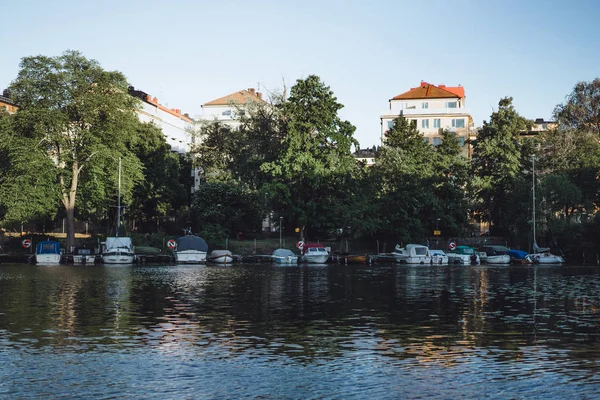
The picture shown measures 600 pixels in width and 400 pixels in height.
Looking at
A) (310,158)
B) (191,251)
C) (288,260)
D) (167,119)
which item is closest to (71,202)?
(191,251)

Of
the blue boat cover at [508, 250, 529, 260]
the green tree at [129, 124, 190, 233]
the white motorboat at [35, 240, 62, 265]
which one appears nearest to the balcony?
the green tree at [129, 124, 190, 233]

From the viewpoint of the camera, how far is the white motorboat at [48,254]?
88000 millimetres

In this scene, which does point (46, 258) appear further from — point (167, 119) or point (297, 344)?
point (167, 119)

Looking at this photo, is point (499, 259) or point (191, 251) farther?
point (499, 259)

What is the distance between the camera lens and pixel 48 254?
88125 mm

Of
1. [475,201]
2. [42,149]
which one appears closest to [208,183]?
[42,149]

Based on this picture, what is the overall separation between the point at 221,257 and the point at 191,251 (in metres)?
3.51

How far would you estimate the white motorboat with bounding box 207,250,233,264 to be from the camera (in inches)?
3616

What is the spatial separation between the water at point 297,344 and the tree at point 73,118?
47652 millimetres

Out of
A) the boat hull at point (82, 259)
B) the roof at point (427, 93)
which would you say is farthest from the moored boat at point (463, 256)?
the roof at point (427, 93)

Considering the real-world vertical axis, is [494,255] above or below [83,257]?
above

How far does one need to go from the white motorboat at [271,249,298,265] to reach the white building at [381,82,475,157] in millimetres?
66425

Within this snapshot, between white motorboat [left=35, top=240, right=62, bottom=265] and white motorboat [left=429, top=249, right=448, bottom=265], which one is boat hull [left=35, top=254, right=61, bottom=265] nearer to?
white motorboat [left=35, top=240, right=62, bottom=265]

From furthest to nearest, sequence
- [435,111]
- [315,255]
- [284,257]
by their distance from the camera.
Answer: [435,111]
[315,255]
[284,257]
